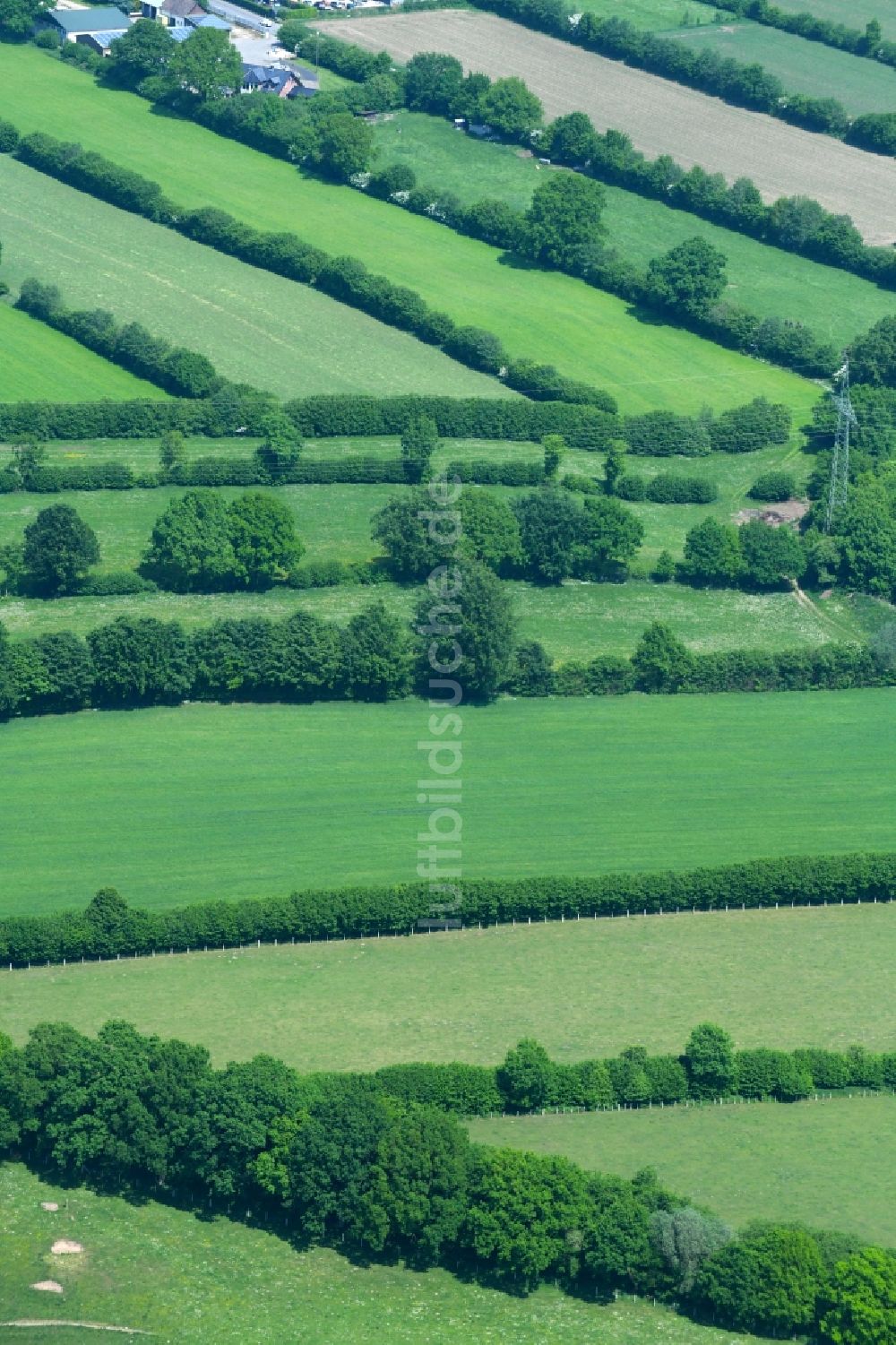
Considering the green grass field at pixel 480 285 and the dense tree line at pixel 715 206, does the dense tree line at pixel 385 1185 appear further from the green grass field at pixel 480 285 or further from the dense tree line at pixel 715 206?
the dense tree line at pixel 715 206

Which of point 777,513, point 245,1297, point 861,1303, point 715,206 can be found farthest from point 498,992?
point 715,206

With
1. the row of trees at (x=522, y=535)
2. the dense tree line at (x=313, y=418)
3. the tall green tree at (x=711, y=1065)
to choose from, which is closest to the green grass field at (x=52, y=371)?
the dense tree line at (x=313, y=418)

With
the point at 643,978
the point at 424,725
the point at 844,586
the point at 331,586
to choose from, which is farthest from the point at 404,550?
the point at 643,978

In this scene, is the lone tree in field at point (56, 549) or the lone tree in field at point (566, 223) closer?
the lone tree in field at point (56, 549)

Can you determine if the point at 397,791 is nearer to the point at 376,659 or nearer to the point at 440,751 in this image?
the point at 440,751

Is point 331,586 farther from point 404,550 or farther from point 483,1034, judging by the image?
point 483,1034

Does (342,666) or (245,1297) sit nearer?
(245,1297)
